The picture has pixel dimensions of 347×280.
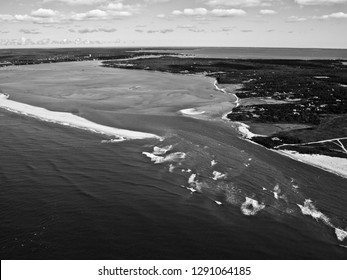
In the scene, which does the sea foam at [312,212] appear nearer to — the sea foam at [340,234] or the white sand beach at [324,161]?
the sea foam at [340,234]

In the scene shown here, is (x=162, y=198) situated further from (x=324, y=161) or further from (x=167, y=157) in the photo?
(x=324, y=161)

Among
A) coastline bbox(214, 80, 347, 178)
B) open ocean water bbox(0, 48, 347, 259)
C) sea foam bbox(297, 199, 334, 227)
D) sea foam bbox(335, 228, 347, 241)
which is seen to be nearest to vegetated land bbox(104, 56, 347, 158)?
coastline bbox(214, 80, 347, 178)

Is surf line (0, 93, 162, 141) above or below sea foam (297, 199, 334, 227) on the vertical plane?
above

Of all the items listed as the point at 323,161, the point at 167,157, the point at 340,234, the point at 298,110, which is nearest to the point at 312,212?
the point at 340,234

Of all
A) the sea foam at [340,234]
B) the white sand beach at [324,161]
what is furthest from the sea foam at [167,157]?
the sea foam at [340,234]

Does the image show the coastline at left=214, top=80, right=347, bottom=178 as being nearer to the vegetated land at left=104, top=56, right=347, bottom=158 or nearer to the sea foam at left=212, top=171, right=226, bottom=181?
the vegetated land at left=104, top=56, right=347, bottom=158

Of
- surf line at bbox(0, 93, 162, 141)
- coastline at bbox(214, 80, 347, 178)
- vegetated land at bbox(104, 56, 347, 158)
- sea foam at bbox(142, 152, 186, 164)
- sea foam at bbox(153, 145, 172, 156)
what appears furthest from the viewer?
surf line at bbox(0, 93, 162, 141)

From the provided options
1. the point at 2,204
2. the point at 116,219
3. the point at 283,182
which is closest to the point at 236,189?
the point at 283,182

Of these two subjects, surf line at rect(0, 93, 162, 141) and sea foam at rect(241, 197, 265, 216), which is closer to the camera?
sea foam at rect(241, 197, 265, 216)
